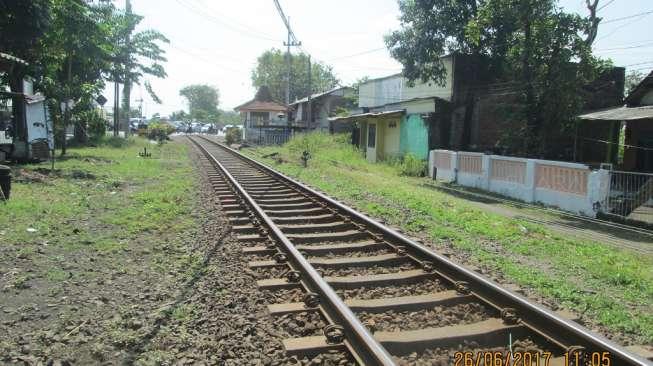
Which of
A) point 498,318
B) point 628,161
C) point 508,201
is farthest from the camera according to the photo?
point 628,161

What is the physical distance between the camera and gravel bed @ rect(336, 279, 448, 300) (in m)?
5.35

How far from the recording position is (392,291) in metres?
5.50

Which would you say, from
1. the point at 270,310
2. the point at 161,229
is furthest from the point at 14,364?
the point at 161,229

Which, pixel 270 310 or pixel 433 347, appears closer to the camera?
pixel 433 347

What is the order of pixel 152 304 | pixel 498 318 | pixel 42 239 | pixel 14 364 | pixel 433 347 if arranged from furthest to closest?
pixel 42 239
pixel 152 304
pixel 498 318
pixel 433 347
pixel 14 364

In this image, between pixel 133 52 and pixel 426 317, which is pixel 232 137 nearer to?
pixel 133 52

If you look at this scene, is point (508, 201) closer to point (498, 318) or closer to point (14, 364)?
point (498, 318)

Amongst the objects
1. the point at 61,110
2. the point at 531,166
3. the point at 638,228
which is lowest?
the point at 638,228

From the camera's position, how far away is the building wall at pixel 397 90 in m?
26.6

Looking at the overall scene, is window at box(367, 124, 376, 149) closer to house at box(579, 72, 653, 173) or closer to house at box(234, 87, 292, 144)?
house at box(234, 87, 292, 144)

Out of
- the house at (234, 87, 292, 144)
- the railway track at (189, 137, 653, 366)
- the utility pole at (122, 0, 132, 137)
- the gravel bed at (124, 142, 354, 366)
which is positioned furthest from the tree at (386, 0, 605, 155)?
the house at (234, 87, 292, 144)

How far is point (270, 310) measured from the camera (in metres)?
4.87

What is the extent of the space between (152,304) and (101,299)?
1.82 ft

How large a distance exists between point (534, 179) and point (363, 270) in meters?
10.6
